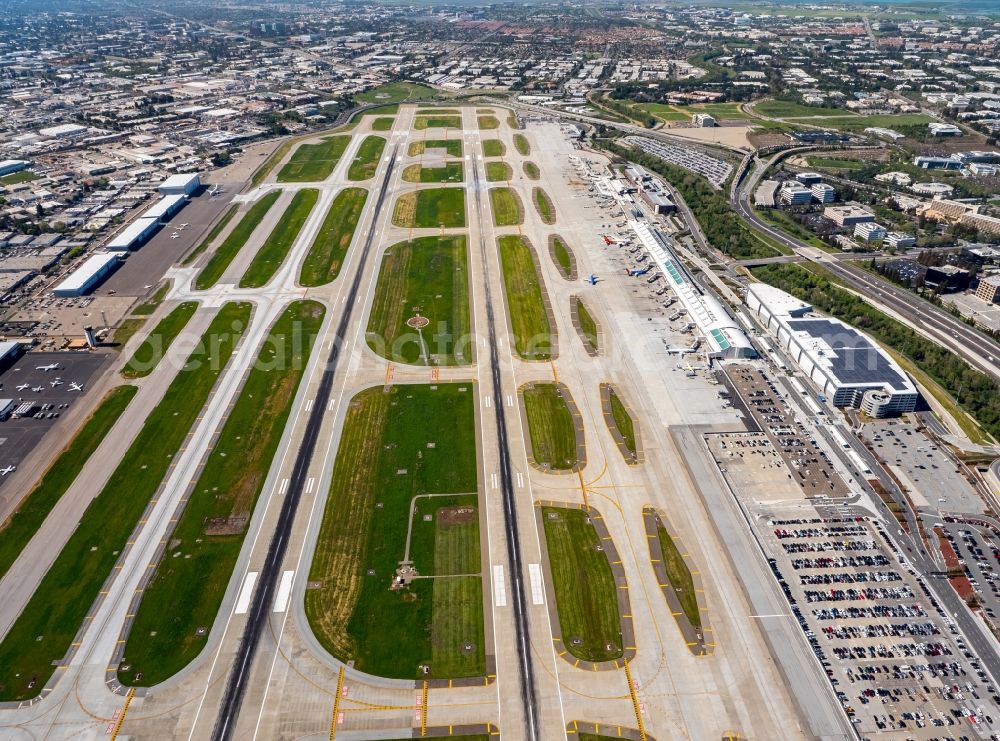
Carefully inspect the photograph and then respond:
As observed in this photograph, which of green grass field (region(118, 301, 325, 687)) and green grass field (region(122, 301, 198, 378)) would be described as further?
green grass field (region(122, 301, 198, 378))

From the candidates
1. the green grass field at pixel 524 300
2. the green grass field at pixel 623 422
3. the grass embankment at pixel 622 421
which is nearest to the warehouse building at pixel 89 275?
the green grass field at pixel 524 300

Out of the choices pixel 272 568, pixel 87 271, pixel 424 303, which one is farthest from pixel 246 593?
pixel 87 271

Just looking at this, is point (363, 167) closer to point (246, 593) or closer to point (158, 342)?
point (158, 342)

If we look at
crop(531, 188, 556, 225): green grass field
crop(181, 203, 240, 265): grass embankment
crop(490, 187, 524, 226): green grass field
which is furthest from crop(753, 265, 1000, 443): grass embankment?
crop(181, 203, 240, 265): grass embankment

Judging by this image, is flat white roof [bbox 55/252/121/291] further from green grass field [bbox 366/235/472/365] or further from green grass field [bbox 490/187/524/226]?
green grass field [bbox 490/187/524/226]

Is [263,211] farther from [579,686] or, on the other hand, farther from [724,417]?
[579,686]
